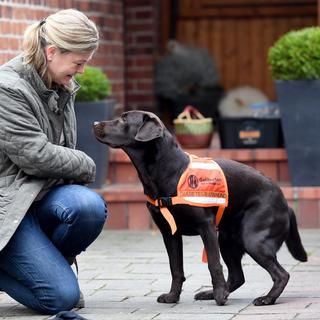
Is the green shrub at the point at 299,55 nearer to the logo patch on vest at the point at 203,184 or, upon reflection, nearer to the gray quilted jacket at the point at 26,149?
the logo patch on vest at the point at 203,184

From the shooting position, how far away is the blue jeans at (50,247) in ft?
17.7

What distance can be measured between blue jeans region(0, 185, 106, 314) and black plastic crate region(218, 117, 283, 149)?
3145mm

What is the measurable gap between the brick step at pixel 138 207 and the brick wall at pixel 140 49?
2417mm

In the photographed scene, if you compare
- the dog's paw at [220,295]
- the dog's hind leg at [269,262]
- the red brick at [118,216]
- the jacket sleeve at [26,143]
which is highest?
the jacket sleeve at [26,143]

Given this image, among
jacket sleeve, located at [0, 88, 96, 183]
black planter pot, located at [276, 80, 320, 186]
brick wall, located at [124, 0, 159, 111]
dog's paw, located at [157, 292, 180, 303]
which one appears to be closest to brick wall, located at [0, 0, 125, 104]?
brick wall, located at [124, 0, 159, 111]

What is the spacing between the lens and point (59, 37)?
5371mm

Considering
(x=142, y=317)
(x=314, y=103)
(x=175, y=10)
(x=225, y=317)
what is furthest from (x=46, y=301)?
(x=175, y=10)

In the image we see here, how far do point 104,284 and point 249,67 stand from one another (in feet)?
17.0

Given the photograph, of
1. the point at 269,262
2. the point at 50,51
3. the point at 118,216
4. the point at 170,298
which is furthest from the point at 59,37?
the point at 118,216

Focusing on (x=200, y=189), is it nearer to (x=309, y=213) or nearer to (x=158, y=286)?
(x=158, y=286)

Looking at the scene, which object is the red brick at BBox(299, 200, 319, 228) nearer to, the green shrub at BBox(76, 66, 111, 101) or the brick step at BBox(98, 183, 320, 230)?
the brick step at BBox(98, 183, 320, 230)

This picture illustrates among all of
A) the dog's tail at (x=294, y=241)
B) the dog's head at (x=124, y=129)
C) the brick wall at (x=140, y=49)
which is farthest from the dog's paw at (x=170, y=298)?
the brick wall at (x=140, y=49)

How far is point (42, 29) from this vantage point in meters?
5.44

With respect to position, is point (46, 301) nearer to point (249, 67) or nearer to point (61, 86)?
point (61, 86)
